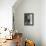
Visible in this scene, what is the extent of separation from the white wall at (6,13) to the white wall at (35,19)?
1011 millimetres

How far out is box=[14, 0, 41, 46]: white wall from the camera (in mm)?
4879

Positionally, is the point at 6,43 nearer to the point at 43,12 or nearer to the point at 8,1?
the point at 8,1

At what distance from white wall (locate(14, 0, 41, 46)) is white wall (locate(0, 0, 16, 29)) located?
1.01 meters

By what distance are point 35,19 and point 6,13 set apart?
1494 mm

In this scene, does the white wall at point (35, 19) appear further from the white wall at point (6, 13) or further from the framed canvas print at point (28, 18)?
the white wall at point (6, 13)

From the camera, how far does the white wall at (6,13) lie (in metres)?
3.90

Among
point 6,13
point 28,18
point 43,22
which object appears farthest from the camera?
point 28,18

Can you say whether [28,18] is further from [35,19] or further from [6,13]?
[6,13]

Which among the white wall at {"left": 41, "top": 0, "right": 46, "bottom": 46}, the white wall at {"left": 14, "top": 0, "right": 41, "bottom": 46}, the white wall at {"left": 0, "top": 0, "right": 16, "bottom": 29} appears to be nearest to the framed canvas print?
the white wall at {"left": 14, "top": 0, "right": 41, "bottom": 46}

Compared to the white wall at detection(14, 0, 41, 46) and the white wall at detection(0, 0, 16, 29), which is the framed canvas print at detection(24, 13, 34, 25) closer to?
the white wall at detection(14, 0, 41, 46)

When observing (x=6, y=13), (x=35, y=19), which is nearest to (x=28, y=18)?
(x=35, y=19)

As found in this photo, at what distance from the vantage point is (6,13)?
12.9ft

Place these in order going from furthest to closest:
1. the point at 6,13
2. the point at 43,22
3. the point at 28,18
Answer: the point at 28,18, the point at 43,22, the point at 6,13

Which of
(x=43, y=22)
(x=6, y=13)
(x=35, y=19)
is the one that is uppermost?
(x=6, y=13)
